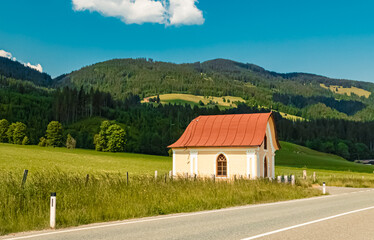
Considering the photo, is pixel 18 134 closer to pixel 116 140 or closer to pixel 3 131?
pixel 3 131

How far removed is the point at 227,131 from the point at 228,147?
8.10 feet

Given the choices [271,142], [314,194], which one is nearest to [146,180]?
[314,194]

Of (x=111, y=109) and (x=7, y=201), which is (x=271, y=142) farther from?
(x=111, y=109)

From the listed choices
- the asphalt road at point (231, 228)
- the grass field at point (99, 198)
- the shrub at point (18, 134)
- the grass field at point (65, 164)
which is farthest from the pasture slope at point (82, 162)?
the shrub at point (18, 134)

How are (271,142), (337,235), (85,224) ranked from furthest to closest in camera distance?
(271,142) < (85,224) < (337,235)

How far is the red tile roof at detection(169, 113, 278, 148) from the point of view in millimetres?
36438

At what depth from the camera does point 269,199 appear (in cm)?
1925

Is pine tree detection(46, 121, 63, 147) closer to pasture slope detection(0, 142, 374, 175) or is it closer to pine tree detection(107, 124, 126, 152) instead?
pine tree detection(107, 124, 126, 152)

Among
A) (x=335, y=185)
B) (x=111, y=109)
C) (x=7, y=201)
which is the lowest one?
(x=335, y=185)

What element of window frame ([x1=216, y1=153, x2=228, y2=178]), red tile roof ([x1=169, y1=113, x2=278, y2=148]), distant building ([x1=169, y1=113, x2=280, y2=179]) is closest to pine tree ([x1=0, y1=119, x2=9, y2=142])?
distant building ([x1=169, y1=113, x2=280, y2=179])

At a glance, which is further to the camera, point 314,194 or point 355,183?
point 355,183

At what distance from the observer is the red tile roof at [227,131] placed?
36.4m

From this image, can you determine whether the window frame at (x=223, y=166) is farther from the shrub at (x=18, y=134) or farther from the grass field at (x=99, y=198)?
the shrub at (x=18, y=134)

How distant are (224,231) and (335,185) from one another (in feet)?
108
